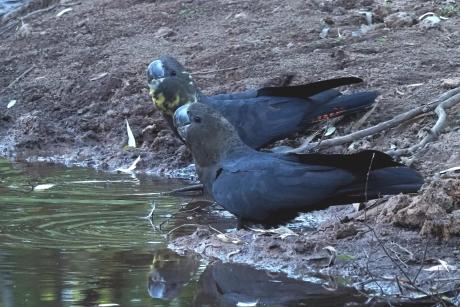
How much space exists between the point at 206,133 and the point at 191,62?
355 cm

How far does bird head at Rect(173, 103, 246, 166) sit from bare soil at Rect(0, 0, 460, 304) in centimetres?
80

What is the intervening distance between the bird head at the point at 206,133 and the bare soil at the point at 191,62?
31.3 inches

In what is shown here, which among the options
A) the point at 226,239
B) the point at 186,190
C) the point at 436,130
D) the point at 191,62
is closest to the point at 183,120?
the point at 186,190

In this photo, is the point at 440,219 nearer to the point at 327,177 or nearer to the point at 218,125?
the point at 327,177

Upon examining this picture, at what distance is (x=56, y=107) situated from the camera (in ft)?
36.4

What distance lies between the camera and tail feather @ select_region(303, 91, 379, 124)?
8.62 m

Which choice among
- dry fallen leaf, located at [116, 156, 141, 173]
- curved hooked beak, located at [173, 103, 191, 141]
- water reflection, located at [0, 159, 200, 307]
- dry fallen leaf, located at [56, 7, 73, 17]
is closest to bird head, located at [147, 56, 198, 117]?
water reflection, located at [0, 159, 200, 307]

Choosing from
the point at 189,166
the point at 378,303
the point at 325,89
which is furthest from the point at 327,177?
the point at 189,166

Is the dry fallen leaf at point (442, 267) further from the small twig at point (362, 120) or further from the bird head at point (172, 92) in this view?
the bird head at point (172, 92)

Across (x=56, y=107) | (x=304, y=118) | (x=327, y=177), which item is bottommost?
(x=56, y=107)

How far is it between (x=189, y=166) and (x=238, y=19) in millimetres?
2785

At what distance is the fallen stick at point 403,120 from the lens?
805 centimetres

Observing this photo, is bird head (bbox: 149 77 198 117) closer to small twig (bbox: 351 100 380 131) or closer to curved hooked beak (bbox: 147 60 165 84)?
curved hooked beak (bbox: 147 60 165 84)

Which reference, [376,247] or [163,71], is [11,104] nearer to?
[163,71]
